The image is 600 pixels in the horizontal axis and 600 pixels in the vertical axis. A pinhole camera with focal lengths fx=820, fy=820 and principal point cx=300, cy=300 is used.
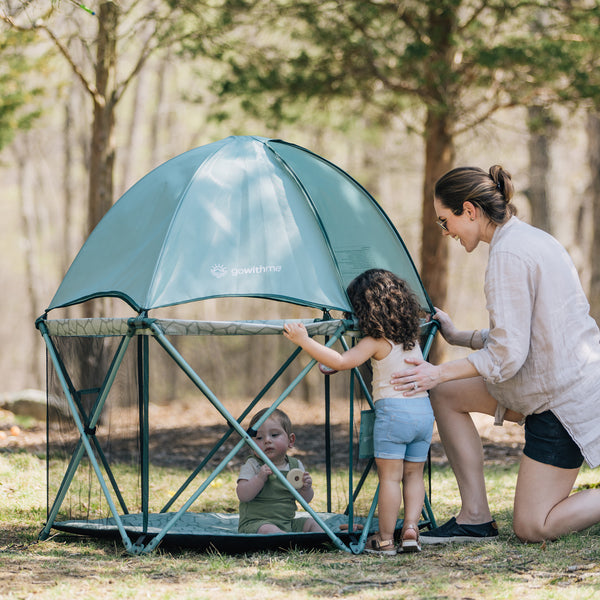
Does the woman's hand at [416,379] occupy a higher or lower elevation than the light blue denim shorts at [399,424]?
higher

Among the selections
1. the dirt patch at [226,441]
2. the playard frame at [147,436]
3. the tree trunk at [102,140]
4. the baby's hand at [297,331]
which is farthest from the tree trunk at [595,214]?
the baby's hand at [297,331]

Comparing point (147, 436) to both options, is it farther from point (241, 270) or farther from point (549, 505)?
point (549, 505)

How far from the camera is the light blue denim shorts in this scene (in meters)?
3.53

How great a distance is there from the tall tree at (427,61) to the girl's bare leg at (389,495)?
4995 mm

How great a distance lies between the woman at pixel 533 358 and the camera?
354 cm

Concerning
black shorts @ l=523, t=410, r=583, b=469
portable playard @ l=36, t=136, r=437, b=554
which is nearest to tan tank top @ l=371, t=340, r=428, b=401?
portable playard @ l=36, t=136, r=437, b=554

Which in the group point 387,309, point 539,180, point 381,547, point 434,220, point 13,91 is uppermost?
point 13,91

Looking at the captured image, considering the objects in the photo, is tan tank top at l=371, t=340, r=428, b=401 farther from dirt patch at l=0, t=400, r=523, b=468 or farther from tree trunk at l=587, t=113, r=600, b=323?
tree trunk at l=587, t=113, r=600, b=323

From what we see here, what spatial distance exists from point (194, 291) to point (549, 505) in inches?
71.5

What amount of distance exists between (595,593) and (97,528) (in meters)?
2.19

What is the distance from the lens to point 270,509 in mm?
3863

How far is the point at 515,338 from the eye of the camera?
138 inches

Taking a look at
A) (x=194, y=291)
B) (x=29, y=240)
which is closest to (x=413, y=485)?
(x=194, y=291)

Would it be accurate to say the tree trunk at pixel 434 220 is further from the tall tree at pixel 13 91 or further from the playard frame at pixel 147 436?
the tall tree at pixel 13 91
